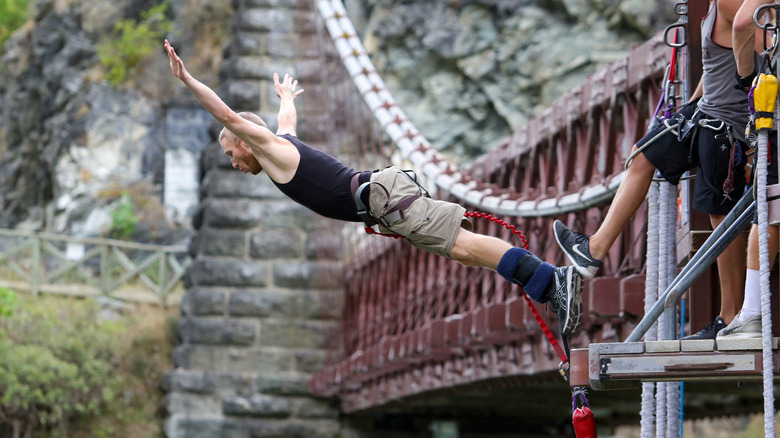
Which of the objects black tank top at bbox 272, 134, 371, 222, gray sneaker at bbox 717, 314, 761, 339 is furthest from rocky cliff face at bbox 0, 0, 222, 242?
gray sneaker at bbox 717, 314, 761, 339

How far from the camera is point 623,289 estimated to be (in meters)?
7.49

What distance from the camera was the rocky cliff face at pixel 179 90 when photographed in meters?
24.5

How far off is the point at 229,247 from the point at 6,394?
3.22m

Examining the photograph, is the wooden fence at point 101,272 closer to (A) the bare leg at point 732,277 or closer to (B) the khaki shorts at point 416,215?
(B) the khaki shorts at point 416,215

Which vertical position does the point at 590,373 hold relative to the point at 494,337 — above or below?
below

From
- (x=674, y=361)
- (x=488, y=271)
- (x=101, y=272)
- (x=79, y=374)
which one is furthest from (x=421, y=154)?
(x=101, y=272)

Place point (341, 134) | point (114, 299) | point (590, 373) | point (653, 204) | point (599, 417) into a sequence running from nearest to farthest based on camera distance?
point (590, 373), point (653, 204), point (341, 134), point (599, 417), point (114, 299)

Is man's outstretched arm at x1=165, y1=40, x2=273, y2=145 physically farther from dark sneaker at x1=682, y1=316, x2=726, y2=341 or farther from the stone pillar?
the stone pillar

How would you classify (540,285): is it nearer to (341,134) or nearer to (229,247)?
(341,134)

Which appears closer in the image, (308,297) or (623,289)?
(623,289)

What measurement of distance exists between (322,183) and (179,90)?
938 inches

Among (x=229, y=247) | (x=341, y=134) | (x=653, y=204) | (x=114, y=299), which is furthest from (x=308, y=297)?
(x=653, y=204)

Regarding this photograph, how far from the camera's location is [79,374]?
1794 centimetres

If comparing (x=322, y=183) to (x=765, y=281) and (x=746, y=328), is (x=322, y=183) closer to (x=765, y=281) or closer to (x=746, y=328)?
(x=746, y=328)
